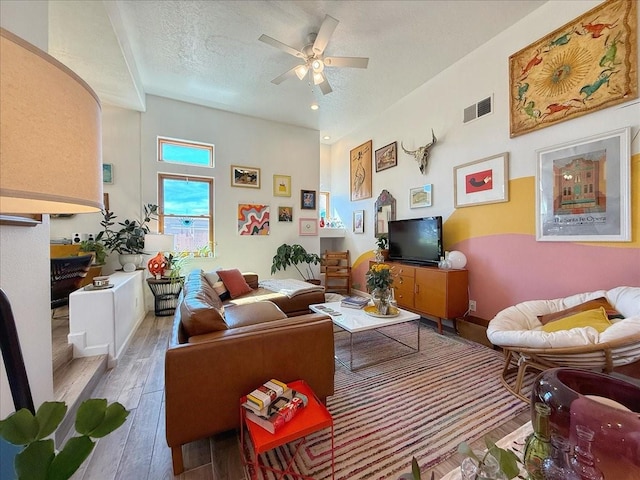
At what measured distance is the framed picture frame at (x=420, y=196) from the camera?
372 cm

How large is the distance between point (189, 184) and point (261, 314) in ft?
10.3

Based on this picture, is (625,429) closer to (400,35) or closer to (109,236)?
(400,35)

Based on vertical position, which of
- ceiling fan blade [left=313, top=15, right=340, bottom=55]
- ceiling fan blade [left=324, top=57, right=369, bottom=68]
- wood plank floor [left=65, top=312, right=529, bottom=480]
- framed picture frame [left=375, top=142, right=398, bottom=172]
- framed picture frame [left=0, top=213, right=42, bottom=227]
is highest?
ceiling fan blade [left=313, top=15, right=340, bottom=55]

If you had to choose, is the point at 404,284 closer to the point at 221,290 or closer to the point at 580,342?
the point at 580,342

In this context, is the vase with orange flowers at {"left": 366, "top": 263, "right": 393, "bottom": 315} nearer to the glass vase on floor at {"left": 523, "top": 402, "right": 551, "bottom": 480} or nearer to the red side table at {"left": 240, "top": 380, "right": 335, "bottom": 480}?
the red side table at {"left": 240, "top": 380, "right": 335, "bottom": 480}

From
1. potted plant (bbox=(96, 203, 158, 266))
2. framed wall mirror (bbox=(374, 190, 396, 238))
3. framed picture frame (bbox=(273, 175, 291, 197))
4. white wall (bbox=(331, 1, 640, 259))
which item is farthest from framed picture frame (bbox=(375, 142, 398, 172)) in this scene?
potted plant (bbox=(96, 203, 158, 266))

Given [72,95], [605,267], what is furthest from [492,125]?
[72,95]

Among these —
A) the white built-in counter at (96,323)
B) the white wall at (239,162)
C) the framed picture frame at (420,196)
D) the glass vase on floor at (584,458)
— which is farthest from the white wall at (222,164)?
the glass vase on floor at (584,458)

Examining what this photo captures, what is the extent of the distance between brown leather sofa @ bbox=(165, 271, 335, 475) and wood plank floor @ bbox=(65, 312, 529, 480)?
0.45 ft

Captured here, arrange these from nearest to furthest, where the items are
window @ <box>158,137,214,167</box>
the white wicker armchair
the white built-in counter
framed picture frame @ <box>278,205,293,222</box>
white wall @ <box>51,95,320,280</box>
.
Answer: the white wicker armchair, the white built-in counter, white wall @ <box>51,95,320,280</box>, window @ <box>158,137,214,167</box>, framed picture frame @ <box>278,205,293,222</box>

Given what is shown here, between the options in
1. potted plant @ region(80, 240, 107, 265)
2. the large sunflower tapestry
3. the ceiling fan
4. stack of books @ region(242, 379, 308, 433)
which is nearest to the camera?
stack of books @ region(242, 379, 308, 433)

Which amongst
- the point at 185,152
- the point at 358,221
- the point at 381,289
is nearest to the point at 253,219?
the point at 185,152

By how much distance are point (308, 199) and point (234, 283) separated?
8.43 ft

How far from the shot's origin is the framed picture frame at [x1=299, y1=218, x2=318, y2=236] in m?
5.34
